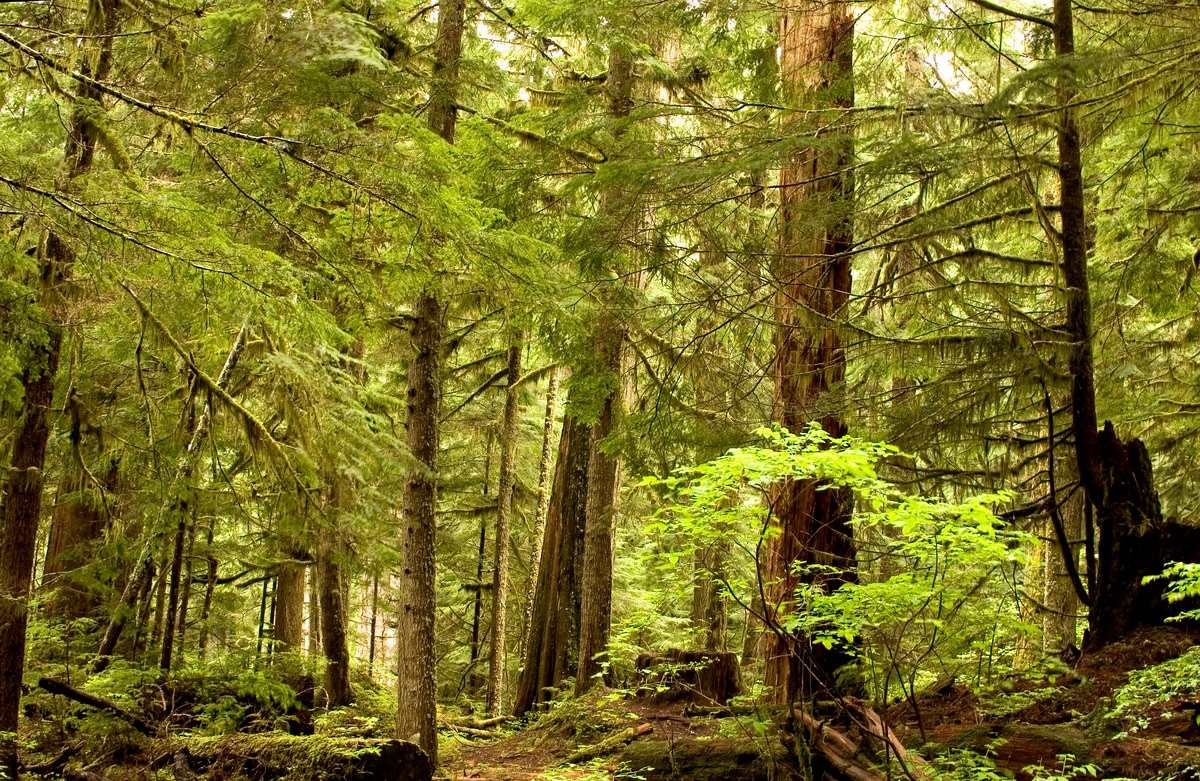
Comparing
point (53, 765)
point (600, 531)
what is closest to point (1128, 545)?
point (600, 531)

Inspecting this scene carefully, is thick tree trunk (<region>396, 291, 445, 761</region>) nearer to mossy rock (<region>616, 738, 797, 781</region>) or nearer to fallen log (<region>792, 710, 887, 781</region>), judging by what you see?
mossy rock (<region>616, 738, 797, 781</region>)

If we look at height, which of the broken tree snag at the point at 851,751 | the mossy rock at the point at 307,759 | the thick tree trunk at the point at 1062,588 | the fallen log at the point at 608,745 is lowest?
the fallen log at the point at 608,745

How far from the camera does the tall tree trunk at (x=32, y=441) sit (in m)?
7.18

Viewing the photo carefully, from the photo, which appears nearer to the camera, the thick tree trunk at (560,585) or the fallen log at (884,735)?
the fallen log at (884,735)

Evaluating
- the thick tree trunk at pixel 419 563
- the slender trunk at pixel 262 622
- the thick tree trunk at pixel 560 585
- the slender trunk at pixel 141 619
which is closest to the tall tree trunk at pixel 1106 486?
the thick tree trunk at pixel 419 563

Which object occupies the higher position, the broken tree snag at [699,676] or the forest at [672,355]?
the forest at [672,355]

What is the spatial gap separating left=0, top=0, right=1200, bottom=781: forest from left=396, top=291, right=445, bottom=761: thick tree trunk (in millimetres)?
39

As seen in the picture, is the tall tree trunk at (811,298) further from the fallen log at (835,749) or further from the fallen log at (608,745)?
the fallen log at (608,745)

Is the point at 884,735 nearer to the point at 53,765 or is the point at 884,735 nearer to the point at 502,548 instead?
the point at 53,765

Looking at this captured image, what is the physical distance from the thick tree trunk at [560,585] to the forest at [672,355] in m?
0.76

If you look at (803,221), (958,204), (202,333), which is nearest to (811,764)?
(803,221)

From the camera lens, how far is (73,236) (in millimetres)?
5297

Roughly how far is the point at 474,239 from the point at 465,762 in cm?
688

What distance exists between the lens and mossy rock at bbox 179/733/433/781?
18.9ft
